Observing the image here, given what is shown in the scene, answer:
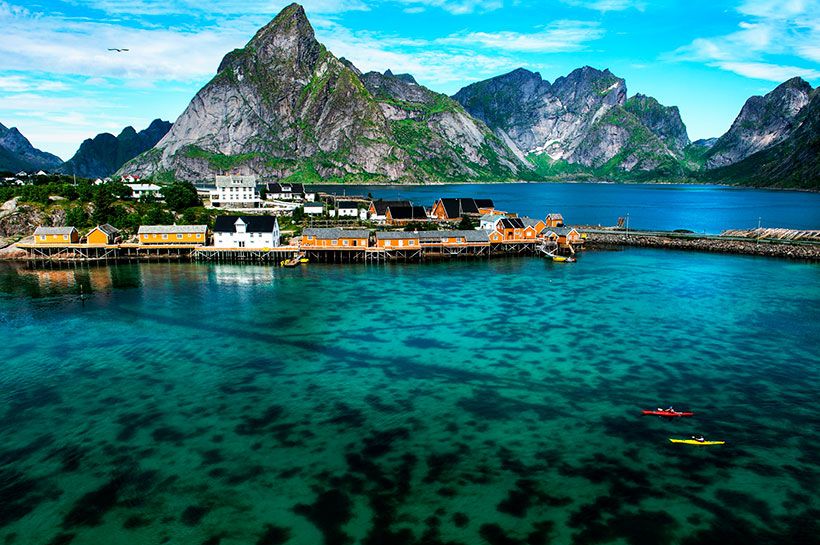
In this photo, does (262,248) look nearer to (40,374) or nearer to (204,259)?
(204,259)

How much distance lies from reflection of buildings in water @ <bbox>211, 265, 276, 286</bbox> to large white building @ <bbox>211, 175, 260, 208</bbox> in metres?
68.6

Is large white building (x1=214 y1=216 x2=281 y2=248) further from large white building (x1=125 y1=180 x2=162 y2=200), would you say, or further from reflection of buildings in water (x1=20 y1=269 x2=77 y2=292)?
large white building (x1=125 y1=180 x2=162 y2=200)

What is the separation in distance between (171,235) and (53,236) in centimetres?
1998

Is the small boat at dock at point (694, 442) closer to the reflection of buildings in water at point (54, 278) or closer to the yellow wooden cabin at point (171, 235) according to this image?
the reflection of buildings in water at point (54, 278)

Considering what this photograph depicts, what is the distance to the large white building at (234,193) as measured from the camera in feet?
504

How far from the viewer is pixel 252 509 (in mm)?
26250

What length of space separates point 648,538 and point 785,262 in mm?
90969

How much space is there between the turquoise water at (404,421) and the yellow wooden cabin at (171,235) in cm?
→ 3136

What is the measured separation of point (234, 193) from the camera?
157 meters

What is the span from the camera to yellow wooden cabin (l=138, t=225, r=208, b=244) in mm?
96625

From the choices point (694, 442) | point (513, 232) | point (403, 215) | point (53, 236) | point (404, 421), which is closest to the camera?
point (694, 442)

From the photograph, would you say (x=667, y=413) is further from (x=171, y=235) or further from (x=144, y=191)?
(x=144, y=191)

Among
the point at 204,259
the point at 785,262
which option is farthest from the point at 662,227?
the point at 204,259

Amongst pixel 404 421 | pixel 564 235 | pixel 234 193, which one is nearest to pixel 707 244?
pixel 564 235
